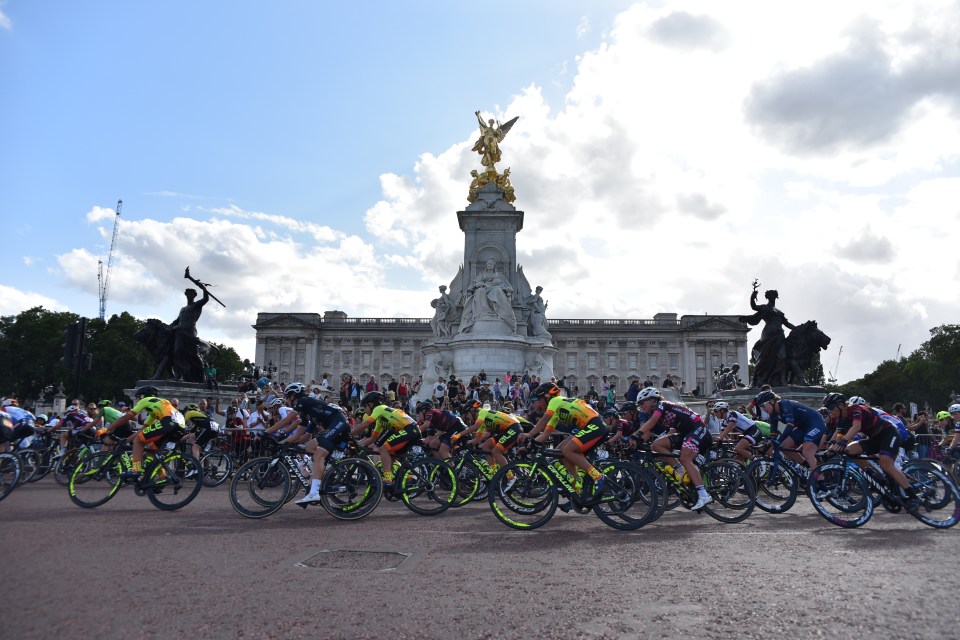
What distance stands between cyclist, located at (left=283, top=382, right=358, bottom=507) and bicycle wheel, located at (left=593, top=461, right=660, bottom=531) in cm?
405

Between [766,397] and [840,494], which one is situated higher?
[766,397]

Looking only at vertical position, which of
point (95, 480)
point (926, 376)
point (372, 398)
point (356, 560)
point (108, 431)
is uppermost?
point (926, 376)

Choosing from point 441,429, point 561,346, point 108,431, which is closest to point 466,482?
point 441,429

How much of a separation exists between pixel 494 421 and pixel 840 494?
553 cm

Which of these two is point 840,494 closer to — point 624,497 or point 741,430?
point 741,430

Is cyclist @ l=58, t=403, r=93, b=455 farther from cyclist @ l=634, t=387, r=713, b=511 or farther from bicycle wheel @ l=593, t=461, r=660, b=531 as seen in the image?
cyclist @ l=634, t=387, r=713, b=511

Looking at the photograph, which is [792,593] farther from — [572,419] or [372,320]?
[372,320]

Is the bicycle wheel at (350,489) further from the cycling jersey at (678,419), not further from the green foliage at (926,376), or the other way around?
the green foliage at (926,376)

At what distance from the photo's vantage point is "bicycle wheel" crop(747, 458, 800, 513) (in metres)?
11.5

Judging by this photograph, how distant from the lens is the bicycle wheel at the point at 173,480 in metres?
11.7

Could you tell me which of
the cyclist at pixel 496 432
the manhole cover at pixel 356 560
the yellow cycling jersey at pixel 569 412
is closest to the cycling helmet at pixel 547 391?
the yellow cycling jersey at pixel 569 412

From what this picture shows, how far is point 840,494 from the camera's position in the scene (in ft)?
34.1

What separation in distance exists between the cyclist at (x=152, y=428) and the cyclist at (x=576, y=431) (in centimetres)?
656

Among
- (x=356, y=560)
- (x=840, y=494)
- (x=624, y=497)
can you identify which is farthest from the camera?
(x=840, y=494)
